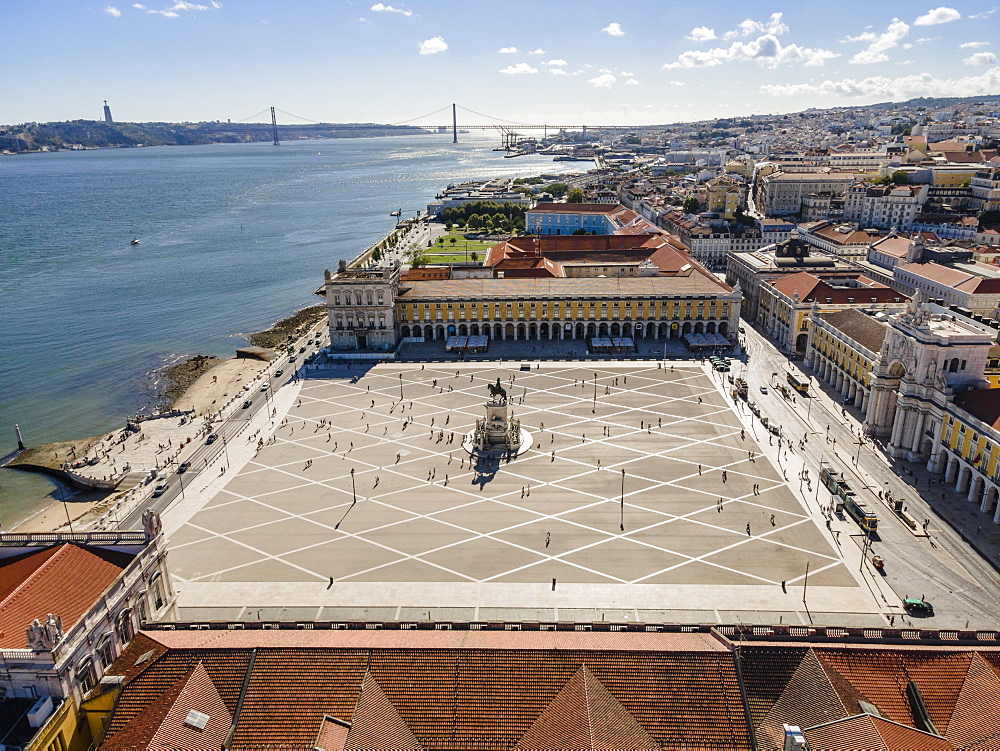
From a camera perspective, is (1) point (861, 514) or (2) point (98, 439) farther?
(2) point (98, 439)

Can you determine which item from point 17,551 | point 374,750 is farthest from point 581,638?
point 17,551

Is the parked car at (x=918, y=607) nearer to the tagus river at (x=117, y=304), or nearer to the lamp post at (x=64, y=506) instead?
the lamp post at (x=64, y=506)

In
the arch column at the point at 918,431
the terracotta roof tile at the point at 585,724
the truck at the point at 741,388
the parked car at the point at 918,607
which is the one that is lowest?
the parked car at the point at 918,607

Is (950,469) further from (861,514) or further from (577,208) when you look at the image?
(577,208)

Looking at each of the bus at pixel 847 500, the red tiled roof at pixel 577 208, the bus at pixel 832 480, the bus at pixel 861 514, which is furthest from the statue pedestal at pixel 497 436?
the red tiled roof at pixel 577 208

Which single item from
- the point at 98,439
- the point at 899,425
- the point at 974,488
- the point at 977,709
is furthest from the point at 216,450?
the point at 974,488

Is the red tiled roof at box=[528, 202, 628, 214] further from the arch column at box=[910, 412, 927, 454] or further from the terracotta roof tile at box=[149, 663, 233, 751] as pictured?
the terracotta roof tile at box=[149, 663, 233, 751]

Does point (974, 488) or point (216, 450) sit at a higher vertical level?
point (974, 488)

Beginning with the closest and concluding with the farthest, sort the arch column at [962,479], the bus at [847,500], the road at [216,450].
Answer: the bus at [847,500], the arch column at [962,479], the road at [216,450]
